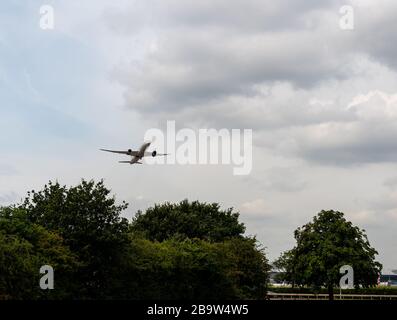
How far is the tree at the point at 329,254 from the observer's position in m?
89.3

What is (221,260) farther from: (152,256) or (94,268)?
(94,268)

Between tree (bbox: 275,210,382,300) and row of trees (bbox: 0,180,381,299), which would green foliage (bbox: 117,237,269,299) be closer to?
row of trees (bbox: 0,180,381,299)

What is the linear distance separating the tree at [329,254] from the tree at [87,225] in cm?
3118

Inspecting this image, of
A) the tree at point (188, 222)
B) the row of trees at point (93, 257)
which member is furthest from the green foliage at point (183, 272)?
the tree at point (188, 222)

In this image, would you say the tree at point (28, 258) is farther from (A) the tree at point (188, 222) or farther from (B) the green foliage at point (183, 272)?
(A) the tree at point (188, 222)

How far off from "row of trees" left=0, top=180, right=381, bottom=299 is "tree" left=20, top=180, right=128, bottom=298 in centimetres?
9

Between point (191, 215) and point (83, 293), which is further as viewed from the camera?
point (191, 215)

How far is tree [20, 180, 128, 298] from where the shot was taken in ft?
211

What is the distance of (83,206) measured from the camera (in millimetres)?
66062

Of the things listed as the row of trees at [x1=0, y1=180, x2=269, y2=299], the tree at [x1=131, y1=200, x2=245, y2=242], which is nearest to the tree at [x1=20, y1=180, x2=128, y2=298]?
the row of trees at [x1=0, y1=180, x2=269, y2=299]

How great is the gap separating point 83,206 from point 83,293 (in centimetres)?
793

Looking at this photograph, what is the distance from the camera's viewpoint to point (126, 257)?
68.6 metres
